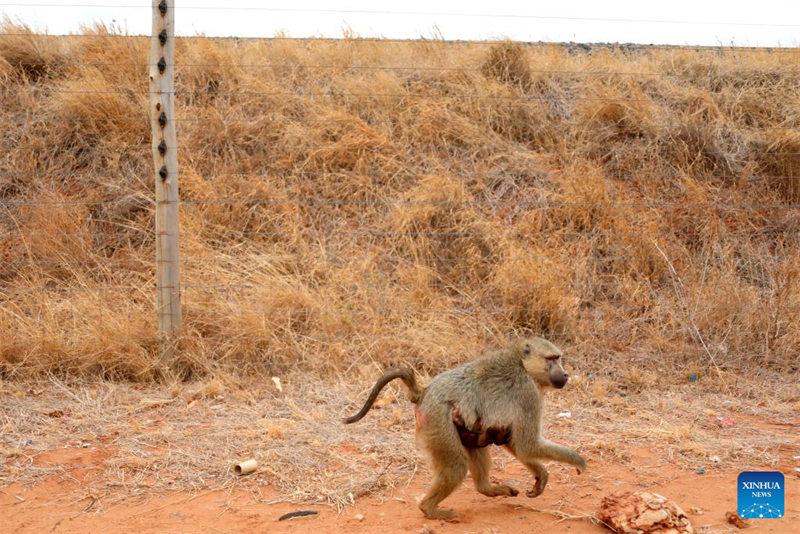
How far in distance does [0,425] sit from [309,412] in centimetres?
212

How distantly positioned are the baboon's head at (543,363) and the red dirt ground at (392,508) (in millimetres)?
692

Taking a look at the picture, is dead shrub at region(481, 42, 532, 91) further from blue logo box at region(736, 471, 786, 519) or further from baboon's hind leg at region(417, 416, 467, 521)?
baboon's hind leg at region(417, 416, 467, 521)

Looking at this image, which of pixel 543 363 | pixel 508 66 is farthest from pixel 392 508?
pixel 508 66

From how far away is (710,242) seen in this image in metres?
8.48

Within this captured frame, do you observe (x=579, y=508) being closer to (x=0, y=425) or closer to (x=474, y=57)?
(x=0, y=425)

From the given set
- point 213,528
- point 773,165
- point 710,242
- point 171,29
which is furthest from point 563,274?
point 213,528

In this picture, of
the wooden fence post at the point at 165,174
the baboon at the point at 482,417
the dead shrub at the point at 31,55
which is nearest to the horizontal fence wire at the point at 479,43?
the dead shrub at the point at 31,55

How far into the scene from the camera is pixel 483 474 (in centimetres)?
423

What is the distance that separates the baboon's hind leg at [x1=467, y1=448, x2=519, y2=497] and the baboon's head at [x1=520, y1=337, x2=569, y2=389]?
49 centimetres

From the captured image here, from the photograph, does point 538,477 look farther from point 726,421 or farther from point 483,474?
point 726,421

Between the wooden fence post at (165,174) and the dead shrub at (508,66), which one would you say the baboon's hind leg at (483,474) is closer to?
the wooden fence post at (165,174)

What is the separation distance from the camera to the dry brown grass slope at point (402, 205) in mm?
6875

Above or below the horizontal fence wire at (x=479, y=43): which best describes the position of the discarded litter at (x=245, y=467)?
below

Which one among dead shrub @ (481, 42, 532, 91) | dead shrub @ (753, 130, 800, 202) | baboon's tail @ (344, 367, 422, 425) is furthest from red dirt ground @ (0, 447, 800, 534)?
dead shrub @ (481, 42, 532, 91)
